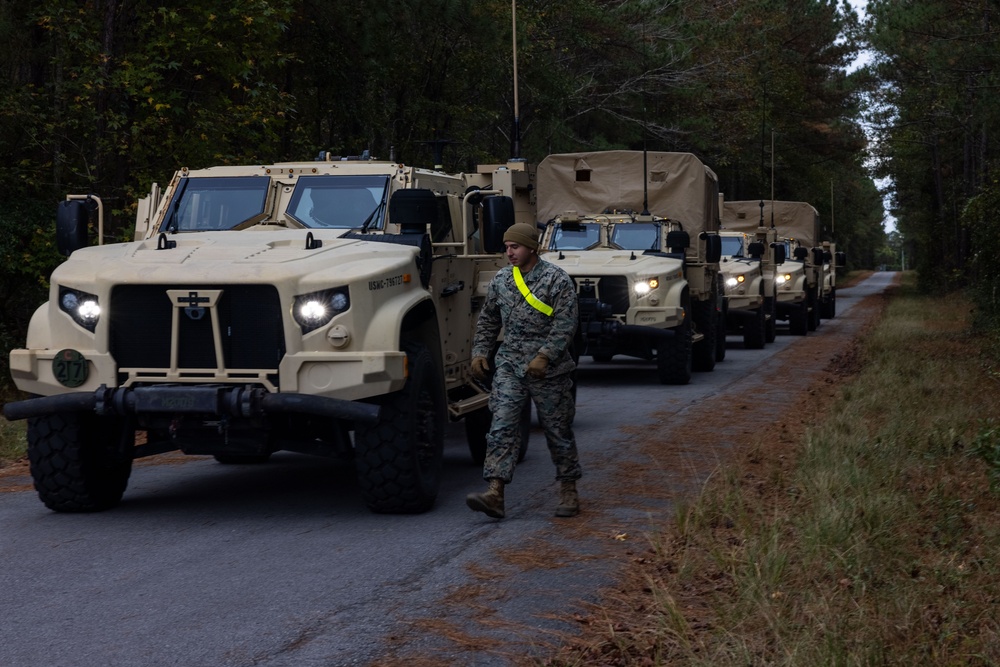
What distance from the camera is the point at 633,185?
1784 centimetres

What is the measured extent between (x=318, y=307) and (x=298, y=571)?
1.51m

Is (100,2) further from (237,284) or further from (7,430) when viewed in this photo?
(237,284)

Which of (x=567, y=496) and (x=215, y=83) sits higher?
(x=215, y=83)

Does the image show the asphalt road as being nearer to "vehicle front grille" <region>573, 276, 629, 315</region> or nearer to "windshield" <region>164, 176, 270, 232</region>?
"windshield" <region>164, 176, 270, 232</region>

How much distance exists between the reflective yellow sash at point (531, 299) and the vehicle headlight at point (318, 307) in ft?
3.40

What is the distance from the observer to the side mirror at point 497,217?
840 centimetres

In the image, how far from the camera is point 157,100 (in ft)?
56.4

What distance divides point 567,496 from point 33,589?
302 centimetres

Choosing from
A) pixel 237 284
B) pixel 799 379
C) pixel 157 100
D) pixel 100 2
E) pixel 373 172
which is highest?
pixel 100 2

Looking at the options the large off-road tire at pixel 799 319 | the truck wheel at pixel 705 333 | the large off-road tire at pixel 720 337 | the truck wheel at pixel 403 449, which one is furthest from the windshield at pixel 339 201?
the large off-road tire at pixel 799 319

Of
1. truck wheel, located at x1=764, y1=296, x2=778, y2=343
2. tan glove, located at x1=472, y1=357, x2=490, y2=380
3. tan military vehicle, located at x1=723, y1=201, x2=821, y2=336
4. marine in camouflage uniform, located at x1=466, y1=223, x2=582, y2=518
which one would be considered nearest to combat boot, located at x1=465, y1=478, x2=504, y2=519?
marine in camouflage uniform, located at x1=466, y1=223, x2=582, y2=518

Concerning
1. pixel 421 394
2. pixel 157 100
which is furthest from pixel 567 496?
pixel 157 100

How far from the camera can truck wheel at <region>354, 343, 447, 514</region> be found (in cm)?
741

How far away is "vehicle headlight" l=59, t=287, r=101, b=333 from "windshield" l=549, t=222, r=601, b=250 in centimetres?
982
